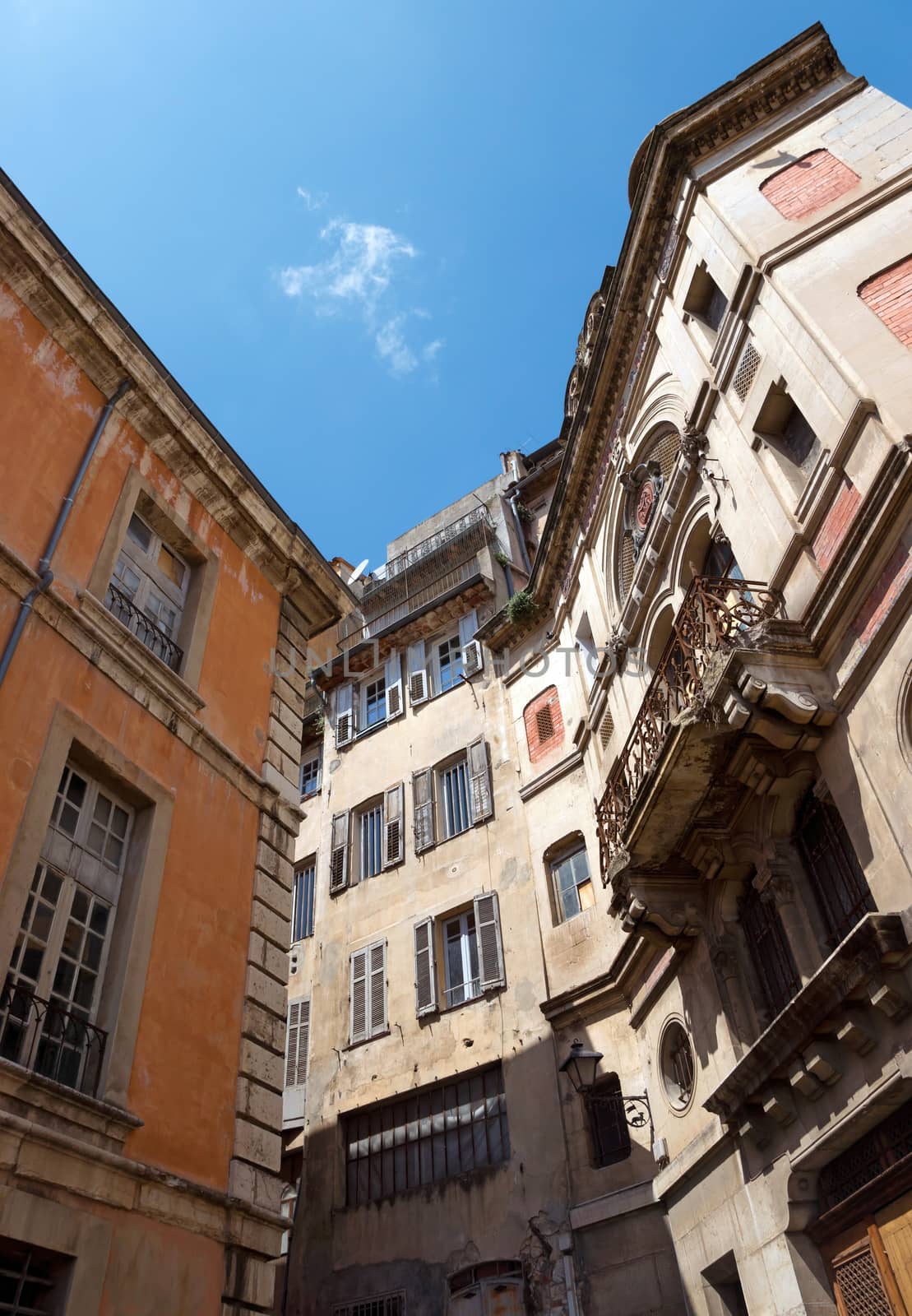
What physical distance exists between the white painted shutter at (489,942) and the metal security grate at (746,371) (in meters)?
9.47

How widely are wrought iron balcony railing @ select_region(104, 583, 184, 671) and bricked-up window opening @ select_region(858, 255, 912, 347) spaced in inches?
311

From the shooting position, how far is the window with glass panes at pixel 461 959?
16.1 metres

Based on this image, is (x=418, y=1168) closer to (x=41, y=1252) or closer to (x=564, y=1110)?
(x=564, y=1110)

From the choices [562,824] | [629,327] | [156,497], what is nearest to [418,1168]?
[562,824]

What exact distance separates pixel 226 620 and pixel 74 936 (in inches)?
176

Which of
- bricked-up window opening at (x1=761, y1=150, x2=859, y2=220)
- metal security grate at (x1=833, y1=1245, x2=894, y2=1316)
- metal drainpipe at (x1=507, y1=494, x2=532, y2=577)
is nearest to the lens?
metal security grate at (x1=833, y1=1245, x2=894, y2=1316)

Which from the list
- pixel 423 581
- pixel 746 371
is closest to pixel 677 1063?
pixel 746 371

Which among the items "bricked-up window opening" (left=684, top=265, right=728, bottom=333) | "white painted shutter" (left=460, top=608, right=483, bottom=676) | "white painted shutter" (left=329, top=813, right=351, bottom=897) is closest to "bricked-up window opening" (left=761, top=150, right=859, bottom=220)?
"bricked-up window opening" (left=684, top=265, right=728, bottom=333)

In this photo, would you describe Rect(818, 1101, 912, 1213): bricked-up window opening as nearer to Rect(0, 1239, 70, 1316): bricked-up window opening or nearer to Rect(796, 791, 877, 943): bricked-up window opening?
Rect(796, 791, 877, 943): bricked-up window opening

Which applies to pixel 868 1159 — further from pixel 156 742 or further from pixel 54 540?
pixel 54 540

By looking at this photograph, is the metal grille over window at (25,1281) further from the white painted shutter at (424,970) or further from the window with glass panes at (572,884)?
the white painted shutter at (424,970)

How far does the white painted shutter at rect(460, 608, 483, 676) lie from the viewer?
808 inches

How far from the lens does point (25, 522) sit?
8750 millimetres

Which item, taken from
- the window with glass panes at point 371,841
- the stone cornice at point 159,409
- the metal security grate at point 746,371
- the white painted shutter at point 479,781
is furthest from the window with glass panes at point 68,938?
the window with glass panes at point 371,841
